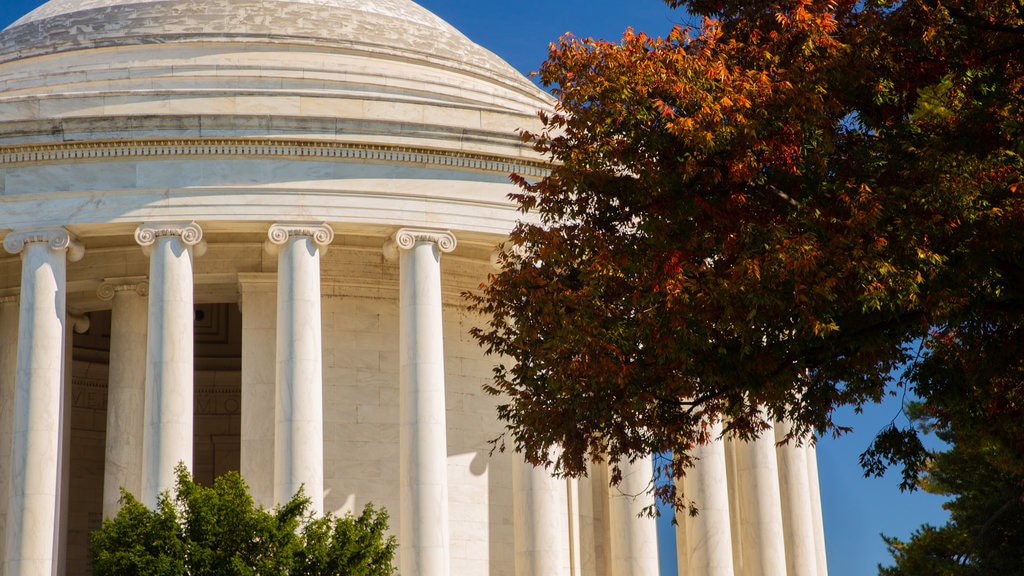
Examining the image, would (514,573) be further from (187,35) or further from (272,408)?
(187,35)

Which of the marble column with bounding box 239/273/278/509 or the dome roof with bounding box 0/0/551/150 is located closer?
the dome roof with bounding box 0/0/551/150

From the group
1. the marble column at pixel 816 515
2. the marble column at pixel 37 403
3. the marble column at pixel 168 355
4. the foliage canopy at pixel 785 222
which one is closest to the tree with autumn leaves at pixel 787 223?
the foliage canopy at pixel 785 222

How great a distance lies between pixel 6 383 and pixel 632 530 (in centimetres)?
2780

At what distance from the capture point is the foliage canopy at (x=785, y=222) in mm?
29234

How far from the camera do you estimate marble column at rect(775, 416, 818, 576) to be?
71375 mm

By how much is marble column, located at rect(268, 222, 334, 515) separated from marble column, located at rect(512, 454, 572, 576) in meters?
8.77

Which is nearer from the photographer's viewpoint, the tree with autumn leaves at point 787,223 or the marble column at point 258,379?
the tree with autumn leaves at point 787,223

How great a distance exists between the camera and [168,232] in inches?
2212

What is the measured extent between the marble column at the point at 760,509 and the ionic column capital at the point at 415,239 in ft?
60.8

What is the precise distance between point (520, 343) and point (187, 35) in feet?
126

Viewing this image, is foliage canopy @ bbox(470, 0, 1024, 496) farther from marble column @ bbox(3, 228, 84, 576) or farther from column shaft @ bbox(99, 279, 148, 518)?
column shaft @ bbox(99, 279, 148, 518)

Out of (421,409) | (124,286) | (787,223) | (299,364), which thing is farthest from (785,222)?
(124,286)

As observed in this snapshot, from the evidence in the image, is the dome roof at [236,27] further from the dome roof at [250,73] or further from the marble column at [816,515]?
the marble column at [816,515]

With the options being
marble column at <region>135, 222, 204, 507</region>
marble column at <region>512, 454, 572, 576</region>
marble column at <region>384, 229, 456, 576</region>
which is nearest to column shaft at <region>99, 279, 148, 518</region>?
marble column at <region>135, 222, 204, 507</region>
